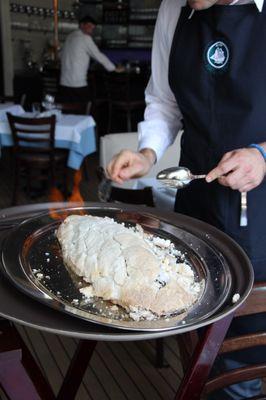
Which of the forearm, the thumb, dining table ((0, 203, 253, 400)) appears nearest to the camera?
dining table ((0, 203, 253, 400))

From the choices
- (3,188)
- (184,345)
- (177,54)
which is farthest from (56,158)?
(184,345)

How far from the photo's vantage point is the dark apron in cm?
115

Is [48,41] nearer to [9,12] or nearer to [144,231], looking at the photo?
[9,12]

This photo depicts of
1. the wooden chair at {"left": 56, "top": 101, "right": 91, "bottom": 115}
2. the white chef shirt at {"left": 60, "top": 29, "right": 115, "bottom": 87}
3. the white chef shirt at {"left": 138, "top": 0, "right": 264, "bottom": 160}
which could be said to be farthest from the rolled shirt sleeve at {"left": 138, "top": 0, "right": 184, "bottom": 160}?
the white chef shirt at {"left": 60, "top": 29, "right": 115, "bottom": 87}

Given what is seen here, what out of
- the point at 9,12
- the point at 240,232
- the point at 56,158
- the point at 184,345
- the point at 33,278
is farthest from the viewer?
the point at 9,12

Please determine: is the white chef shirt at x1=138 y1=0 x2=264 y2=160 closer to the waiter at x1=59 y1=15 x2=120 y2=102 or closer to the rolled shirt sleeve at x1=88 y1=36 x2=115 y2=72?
the waiter at x1=59 y1=15 x2=120 y2=102

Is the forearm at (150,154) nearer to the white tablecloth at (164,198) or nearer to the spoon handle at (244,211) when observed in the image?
the spoon handle at (244,211)

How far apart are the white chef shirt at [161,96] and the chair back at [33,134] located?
2.40 meters

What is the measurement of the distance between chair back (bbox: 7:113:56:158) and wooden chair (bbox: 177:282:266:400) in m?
3.04

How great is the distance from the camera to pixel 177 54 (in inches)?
51.8

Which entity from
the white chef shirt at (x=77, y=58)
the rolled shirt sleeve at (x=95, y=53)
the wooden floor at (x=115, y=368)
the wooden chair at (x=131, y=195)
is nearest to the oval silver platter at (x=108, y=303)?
the wooden chair at (x=131, y=195)

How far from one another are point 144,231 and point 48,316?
0.45 meters

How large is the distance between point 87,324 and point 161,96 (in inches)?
38.9

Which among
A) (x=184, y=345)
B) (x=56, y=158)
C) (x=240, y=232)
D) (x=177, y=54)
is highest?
(x=177, y=54)
